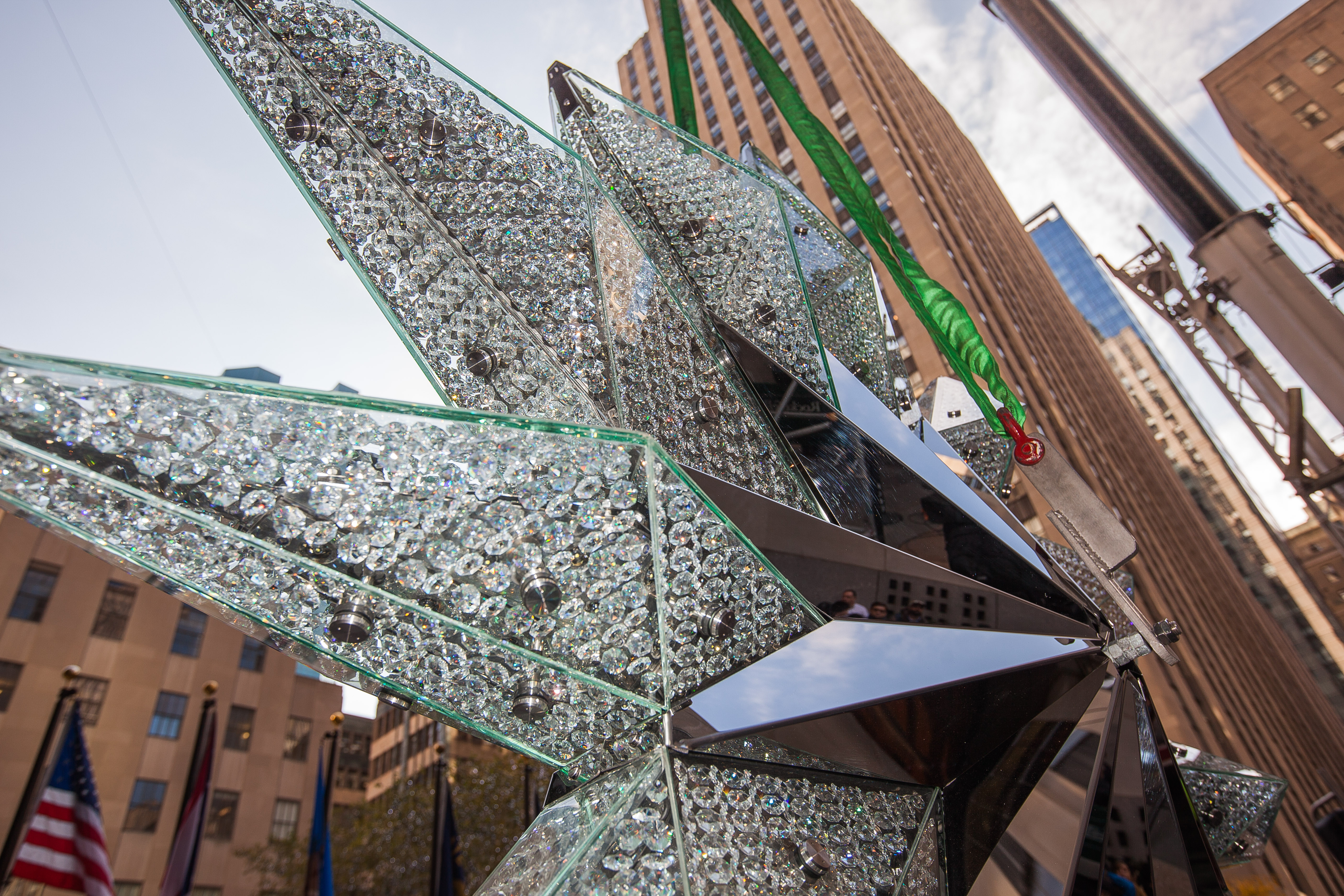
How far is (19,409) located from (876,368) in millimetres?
2326

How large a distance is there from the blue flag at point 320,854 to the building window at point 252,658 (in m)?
12.3

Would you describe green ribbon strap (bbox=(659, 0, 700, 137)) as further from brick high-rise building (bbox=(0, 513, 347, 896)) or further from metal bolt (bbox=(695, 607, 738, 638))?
brick high-rise building (bbox=(0, 513, 347, 896))

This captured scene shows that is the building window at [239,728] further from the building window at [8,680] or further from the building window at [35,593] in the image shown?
the building window at [35,593]

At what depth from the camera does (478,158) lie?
5.58ft

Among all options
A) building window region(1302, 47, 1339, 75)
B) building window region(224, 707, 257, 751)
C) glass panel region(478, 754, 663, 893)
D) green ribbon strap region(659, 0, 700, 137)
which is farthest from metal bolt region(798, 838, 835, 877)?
building window region(1302, 47, 1339, 75)

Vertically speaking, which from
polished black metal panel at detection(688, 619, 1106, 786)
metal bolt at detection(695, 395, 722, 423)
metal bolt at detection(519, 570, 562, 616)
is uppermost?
metal bolt at detection(695, 395, 722, 423)

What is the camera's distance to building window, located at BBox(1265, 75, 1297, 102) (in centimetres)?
2109

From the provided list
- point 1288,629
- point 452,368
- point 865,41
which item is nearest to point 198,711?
point 452,368

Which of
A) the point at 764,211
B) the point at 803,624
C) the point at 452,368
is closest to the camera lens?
the point at 803,624

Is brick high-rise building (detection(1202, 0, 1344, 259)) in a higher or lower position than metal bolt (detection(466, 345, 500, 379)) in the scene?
higher

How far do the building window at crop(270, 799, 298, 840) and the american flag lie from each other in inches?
592

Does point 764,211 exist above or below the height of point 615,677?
above

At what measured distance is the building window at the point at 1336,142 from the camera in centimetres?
1986

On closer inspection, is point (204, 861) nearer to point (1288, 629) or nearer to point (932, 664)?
point (932, 664)
